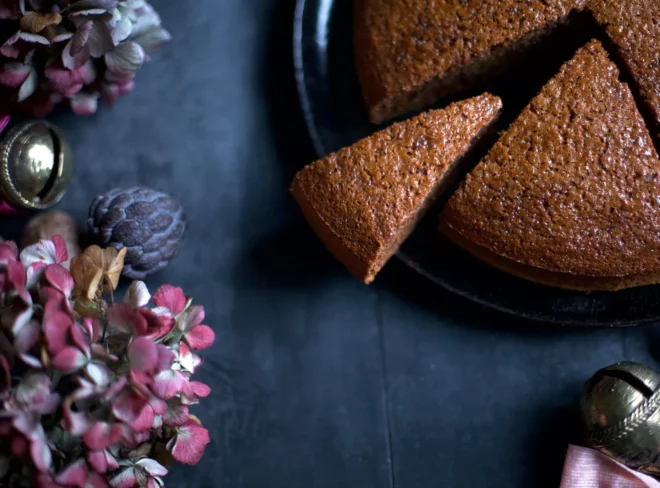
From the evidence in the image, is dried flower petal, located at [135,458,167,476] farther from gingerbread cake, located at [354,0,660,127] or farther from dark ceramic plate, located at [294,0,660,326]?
gingerbread cake, located at [354,0,660,127]

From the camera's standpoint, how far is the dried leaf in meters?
1.58

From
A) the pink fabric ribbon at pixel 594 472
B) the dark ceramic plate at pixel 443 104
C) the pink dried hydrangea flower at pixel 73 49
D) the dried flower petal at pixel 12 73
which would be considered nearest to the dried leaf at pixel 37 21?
the pink dried hydrangea flower at pixel 73 49

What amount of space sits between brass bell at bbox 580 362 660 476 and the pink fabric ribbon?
0.21 ft

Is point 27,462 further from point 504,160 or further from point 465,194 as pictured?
point 504,160

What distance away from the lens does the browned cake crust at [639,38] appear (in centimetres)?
179

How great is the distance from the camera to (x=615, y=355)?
1.93 m

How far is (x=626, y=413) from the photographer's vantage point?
165cm

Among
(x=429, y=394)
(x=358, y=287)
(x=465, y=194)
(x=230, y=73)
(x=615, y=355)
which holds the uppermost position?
(x=465, y=194)

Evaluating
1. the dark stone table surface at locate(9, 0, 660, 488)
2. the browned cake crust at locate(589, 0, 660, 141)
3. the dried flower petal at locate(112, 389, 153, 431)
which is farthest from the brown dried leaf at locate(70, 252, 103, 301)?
the browned cake crust at locate(589, 0, 660, 141)

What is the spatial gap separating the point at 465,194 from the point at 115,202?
3.05 ft

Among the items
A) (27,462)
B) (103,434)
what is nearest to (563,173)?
(103,434)

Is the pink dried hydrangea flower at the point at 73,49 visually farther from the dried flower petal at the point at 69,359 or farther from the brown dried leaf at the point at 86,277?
the dried flower petal at the point at 69,359

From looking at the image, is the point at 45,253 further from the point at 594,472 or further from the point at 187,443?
the point at 594,472

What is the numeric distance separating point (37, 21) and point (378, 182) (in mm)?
917
